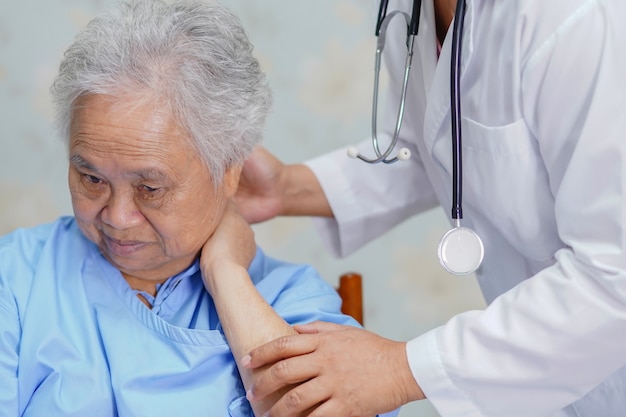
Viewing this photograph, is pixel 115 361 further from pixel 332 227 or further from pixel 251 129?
pixel 332 227

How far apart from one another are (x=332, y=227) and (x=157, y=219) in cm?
62

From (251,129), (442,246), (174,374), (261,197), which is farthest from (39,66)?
(442,246)

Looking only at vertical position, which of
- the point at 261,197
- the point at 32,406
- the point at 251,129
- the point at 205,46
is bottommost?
Answer: the point at 32,406

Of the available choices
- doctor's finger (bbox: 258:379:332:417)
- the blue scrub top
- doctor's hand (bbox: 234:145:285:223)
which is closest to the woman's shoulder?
the blue scrub top

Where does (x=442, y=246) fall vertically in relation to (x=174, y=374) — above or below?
above

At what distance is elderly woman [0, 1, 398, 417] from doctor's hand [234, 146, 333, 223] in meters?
0.28

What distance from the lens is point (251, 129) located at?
4.84 feet

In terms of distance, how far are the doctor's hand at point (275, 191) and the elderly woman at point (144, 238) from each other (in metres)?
0.28

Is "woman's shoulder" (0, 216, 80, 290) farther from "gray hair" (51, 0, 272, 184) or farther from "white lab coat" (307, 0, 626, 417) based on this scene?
"white lab coat" (307, 0, 626, 417)

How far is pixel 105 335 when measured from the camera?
1446mm

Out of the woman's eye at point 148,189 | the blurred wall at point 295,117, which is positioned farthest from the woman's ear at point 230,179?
the blurred wall at point 295,117

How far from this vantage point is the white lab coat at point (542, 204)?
1172 mm

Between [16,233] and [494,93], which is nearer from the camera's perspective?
[494,93]

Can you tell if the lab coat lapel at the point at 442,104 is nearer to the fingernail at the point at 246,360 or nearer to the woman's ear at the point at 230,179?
the woman's ear at the point at 230,179
